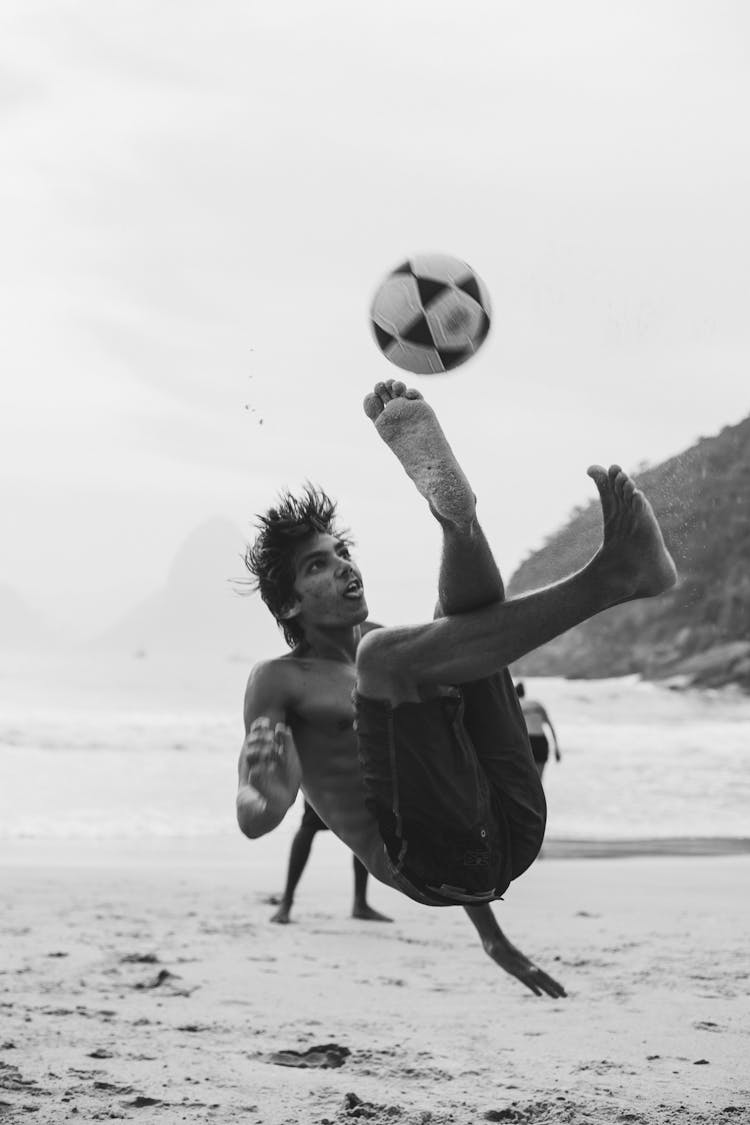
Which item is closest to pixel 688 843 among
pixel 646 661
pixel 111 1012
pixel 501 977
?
pixel 501 977

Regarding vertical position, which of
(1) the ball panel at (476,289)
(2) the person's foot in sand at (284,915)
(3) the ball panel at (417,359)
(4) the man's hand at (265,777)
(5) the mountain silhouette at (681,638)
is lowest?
(2) the person's foot in sand at (284,915)

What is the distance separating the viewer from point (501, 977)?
7.61 m

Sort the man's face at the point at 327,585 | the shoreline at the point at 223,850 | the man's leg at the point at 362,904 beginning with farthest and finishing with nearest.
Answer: the shoreline at the point at 223,850 < the man's leg at the point at 362,904 < the man's face at the point at 327,585

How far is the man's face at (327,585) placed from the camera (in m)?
4.46

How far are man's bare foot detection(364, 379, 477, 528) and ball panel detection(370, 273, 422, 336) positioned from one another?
20.3 inches

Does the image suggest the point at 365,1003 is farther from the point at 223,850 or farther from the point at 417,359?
the point at 223,850

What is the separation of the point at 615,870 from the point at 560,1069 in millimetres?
6302

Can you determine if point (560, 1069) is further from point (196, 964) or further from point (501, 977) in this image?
point (196, 964)

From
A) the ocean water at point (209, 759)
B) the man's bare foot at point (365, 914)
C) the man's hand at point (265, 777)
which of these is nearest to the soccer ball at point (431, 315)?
the man's hand at point (265, 777)

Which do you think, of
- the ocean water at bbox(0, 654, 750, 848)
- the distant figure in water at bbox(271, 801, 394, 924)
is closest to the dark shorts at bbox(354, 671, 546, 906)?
the distant figure in water at bbox(271, 801, 394, 924)

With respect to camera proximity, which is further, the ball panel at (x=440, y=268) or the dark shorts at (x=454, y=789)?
the ball panel at (x=440, y=268)

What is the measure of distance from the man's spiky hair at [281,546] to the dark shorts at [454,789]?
2.49ft

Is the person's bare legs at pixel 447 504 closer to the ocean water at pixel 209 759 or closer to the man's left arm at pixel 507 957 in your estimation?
the man's left arm at pixel 507 957

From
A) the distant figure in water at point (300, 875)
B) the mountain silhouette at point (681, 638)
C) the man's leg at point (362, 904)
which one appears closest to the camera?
the distant figure in water at point (300, 875)
